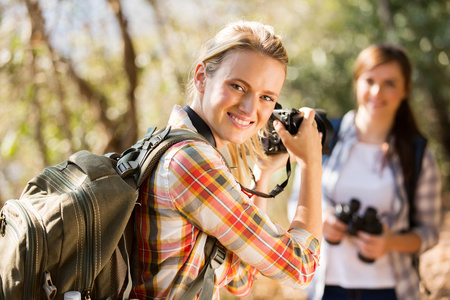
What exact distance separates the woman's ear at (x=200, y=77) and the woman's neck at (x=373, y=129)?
118 cm

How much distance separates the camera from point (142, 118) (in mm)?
3150

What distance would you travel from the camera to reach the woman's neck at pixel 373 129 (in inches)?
84.1

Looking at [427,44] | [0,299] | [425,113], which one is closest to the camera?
[0,299]

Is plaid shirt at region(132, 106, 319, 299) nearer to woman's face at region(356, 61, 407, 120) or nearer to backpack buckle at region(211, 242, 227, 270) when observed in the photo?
backpack buckle at region(211, 242, 227, 270)

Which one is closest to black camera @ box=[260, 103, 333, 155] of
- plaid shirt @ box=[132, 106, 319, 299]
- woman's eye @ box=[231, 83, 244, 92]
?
woman's eye @ box=[231, 83, 244, 92]

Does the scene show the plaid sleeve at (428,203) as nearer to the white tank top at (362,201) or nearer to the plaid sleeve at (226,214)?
the white tank top at (362,201)

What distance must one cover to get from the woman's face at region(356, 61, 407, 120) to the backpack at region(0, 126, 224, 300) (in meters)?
1.40

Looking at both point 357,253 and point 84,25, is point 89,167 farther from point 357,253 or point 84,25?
point 84,25

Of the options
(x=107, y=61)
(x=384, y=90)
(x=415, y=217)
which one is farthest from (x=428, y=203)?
(x=107, y=61)

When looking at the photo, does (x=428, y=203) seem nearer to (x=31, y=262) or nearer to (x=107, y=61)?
(x=31, y=262)

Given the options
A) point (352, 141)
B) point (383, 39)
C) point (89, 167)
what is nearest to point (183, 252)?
point (89, 167)

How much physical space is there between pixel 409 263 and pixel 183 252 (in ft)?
4.44

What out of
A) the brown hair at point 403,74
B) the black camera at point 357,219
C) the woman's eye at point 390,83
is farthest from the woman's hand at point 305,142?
the woman's eye at point 390,83

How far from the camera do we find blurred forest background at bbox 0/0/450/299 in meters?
2.30
